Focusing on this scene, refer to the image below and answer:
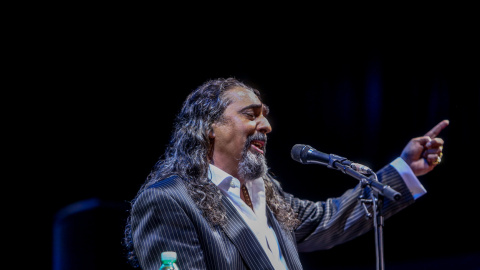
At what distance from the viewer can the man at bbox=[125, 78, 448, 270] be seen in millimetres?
1986

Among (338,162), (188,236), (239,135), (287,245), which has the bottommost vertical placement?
(287,245)

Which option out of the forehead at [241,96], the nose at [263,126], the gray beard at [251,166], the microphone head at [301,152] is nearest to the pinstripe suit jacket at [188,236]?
the gray beard at [251,166]

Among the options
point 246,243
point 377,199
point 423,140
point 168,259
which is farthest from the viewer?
point 423,140

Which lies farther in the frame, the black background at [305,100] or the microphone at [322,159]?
the black background at [305,100]

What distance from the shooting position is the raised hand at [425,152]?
2.24m

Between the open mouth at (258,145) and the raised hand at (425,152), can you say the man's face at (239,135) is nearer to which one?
the open mouth at (258,145)

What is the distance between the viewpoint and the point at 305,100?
12.2ft

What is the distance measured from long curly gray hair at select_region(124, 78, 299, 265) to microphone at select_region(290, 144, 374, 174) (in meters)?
0.41

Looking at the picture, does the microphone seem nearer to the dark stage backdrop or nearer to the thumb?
the thumb

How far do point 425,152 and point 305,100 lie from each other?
151 centimetres

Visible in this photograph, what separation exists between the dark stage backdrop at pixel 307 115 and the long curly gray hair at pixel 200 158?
2.75ft

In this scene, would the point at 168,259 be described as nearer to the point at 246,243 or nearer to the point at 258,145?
the point at 246,243

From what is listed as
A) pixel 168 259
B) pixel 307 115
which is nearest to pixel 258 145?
pixel 168 259

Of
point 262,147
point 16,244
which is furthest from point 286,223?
point 16,244
